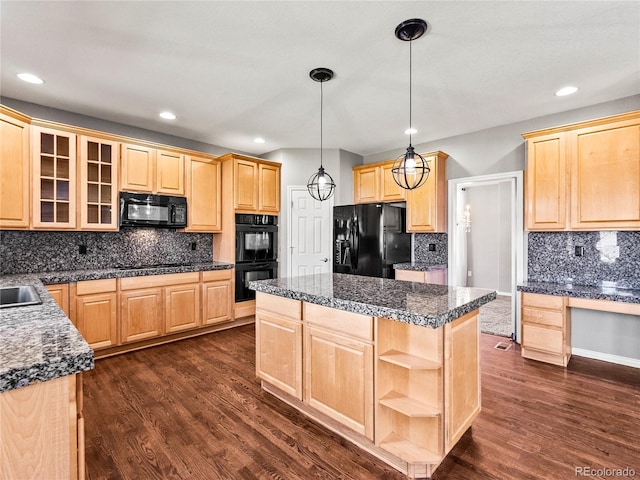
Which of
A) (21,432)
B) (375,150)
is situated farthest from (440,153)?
(21,432)

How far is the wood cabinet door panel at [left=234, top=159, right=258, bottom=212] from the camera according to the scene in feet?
15.1

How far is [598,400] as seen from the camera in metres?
2.59

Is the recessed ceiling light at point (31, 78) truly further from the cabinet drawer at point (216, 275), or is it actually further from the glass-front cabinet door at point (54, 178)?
the cabinet drawer at point (216, 275)

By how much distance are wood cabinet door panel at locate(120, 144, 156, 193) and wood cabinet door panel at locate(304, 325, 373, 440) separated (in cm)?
296

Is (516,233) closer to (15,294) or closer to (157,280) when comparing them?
(157,280)

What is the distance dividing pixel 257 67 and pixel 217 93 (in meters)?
0.71

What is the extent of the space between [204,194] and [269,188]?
96cm

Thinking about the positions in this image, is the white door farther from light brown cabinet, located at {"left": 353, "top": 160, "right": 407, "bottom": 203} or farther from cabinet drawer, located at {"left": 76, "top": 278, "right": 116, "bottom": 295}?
cabinet drawer, located at {"left": 76, "top": 278, "right": 116, "bottom": 295}

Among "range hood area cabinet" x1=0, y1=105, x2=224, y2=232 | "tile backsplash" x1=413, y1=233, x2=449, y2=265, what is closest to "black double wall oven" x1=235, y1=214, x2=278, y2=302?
"range hood area cabinet" x1=0, y1=105, x2=224, y2=232


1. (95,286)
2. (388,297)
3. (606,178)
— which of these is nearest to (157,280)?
(95,286)

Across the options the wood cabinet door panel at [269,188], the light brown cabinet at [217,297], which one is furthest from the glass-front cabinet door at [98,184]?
the wood cabinet door panel at [269,188]

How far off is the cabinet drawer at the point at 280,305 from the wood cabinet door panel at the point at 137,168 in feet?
7.74

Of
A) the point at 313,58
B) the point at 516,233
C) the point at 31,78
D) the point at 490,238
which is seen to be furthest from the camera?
the point at 490,238

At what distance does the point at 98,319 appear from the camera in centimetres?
343
